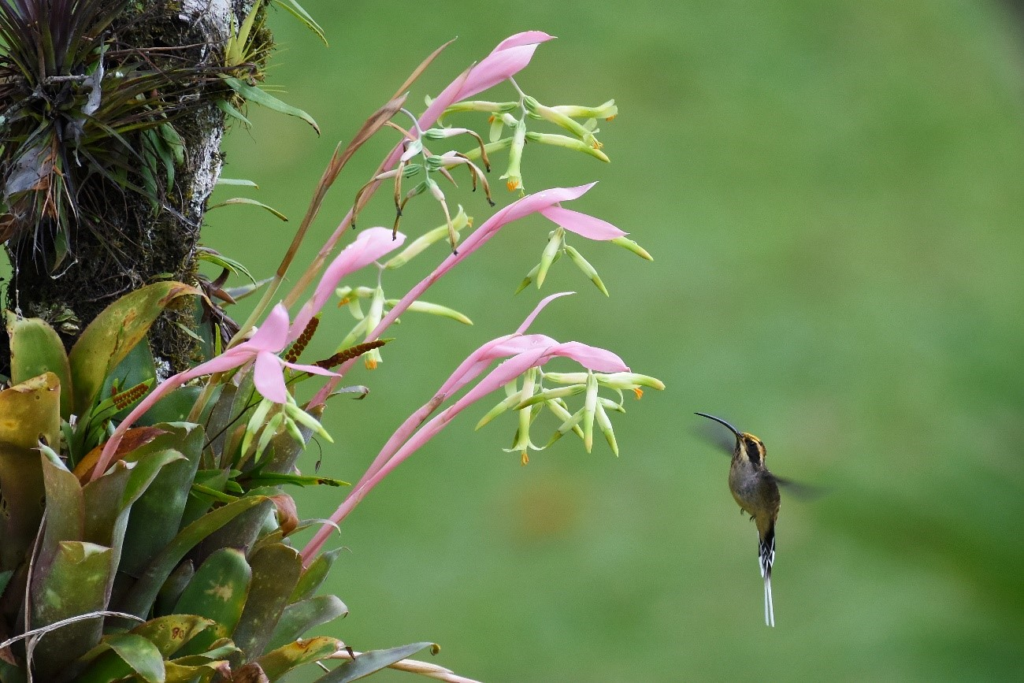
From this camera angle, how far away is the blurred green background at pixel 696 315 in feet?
6.95

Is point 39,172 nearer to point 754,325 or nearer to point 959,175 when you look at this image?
point 754,325

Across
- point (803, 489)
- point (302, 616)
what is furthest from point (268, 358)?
point (803, 489)

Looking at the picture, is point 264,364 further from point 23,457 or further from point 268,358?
point 23,457

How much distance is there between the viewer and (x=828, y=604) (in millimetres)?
2141

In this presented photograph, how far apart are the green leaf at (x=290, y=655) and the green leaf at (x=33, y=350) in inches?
6.7

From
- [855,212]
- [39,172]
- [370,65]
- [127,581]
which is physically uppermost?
[39,172]

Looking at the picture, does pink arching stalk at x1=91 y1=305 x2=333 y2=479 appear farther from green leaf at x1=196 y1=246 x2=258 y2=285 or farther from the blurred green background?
the blurred green background

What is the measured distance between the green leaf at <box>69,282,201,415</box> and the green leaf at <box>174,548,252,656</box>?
11 centimetres

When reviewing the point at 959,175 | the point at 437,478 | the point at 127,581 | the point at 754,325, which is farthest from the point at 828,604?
the point at 127,581

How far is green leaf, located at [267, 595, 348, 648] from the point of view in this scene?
0.67m

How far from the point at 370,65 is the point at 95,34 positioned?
2.03m

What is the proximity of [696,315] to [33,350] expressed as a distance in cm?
191

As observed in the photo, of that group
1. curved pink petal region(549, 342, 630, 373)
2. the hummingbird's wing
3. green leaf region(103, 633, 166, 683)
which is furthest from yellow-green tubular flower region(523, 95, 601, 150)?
the hummingbird's wing

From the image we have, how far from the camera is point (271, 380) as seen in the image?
1.57 ft
